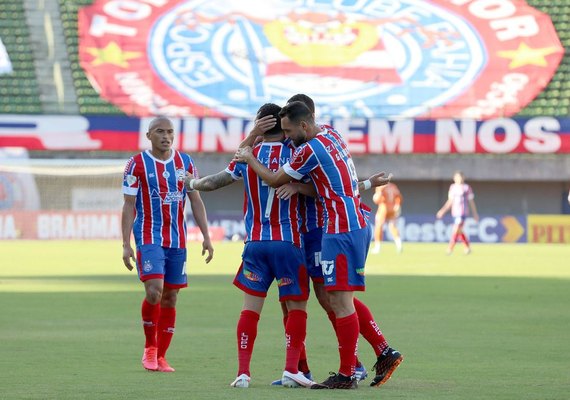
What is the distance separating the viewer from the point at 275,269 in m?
8.78

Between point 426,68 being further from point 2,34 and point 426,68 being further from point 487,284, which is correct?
point 487,284

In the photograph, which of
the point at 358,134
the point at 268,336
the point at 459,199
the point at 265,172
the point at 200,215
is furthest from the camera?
the point at 358,134

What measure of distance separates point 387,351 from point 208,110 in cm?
3684

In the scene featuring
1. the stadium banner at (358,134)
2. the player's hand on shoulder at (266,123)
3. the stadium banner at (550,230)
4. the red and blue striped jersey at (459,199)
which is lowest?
the stadium banner at (550,230)

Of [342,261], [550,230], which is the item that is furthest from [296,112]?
[550,230]

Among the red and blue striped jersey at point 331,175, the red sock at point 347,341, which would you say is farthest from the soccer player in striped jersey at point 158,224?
the red sock at point 347,341

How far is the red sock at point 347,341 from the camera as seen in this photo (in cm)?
848

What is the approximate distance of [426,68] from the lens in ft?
157

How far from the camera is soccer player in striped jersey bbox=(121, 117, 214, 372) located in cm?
1004

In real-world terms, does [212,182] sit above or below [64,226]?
above

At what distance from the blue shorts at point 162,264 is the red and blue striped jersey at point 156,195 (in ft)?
0.19

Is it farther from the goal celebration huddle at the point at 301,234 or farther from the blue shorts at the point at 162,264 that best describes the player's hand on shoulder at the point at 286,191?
the blue shorts at the point at 162,264

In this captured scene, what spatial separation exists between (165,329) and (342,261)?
89.3 inches

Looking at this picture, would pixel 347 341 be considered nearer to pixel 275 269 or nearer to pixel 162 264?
pixel 275 269
